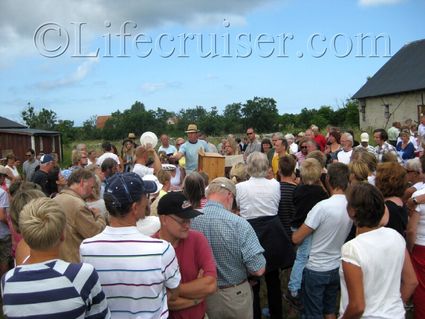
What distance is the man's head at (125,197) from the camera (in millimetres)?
2328

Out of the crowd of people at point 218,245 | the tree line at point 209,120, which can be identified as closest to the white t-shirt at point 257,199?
the crowd of people at point 218,245

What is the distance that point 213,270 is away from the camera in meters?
2.76

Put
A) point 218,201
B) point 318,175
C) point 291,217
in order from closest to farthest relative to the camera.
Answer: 1. point 218,201
2. point 318,175
3. point 291,217

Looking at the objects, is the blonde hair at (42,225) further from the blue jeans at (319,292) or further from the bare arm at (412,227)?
the bare arm at (412,227)

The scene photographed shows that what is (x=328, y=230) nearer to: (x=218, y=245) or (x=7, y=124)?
(x=218, y=245)

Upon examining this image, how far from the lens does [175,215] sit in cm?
267

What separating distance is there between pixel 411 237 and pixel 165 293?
7.83ft

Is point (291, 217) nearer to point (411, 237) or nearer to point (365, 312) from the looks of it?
point (411, 237)

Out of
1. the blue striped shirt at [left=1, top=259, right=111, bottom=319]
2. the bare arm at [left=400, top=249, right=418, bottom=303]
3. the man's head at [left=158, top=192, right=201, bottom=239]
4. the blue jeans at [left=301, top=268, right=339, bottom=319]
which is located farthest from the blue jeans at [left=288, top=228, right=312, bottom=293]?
the blue striped shirt at [left=1, top=259, right=111, bottom=319]

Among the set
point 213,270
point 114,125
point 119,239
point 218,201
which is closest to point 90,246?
point 119,239

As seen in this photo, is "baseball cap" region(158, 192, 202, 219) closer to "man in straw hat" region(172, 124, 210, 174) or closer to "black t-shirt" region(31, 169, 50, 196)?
"black t-shirt" region(31, 169, 50, 196)

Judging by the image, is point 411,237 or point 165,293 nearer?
point 165,293

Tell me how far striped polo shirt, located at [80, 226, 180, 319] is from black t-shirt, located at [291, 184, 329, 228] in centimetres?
219

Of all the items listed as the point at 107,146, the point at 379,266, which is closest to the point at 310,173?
the point at 379,266
